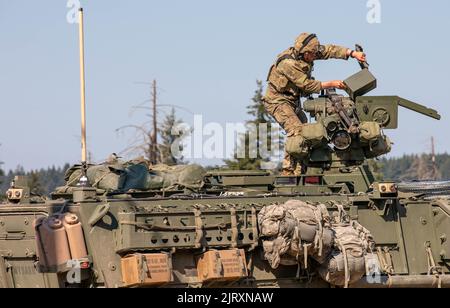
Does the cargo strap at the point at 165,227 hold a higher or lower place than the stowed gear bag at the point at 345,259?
higher

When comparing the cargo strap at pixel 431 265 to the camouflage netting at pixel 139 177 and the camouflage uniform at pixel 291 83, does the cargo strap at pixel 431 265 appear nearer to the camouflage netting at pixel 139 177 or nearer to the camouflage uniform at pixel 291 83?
the camouflage uniform at pixel 291 83

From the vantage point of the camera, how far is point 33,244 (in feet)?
53.2

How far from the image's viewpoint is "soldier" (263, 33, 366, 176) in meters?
20.3

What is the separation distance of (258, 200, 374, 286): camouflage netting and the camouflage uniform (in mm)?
3824

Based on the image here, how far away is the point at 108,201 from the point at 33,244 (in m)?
1.33

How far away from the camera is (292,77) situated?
20.4 m

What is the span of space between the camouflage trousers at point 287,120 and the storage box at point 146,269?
15.6 feet

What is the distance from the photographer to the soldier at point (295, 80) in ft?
66.5

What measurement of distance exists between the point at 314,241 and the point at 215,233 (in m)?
1.48

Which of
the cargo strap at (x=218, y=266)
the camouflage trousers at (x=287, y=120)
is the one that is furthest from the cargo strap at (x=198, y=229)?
the camouflage trousers at (x=287, y=120)

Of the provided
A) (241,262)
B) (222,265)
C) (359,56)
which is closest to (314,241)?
(241,262)

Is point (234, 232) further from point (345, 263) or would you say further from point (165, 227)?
point (345, 263)

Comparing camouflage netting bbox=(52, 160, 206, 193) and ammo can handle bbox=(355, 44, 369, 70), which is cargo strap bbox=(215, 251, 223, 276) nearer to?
camouflage netting bbox=(52, 160, 206, 193)
